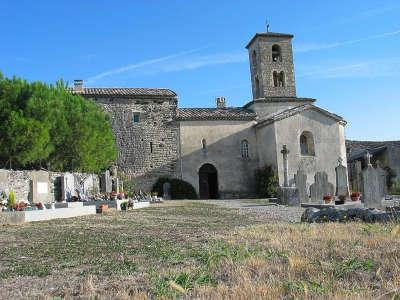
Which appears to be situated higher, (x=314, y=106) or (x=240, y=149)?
(x=314, y=106)

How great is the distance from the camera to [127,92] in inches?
1500

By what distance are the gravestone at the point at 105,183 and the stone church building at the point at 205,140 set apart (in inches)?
209

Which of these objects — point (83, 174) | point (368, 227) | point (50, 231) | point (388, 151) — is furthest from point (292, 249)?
point (388, 151)

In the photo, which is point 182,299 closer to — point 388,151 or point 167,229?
point 167,229

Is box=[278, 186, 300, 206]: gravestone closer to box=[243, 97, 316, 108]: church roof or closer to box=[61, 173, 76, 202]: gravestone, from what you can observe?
box=[61, 173, 76, 202]: gravestone

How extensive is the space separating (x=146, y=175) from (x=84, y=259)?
31.1 m

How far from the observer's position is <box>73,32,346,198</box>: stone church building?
37.5 metres

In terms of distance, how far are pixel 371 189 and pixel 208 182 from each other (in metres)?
23.6

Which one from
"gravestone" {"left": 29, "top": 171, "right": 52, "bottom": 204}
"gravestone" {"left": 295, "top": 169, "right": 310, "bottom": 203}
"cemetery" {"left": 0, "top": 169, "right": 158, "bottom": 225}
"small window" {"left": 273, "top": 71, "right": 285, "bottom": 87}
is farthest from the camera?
"small window" {"left": 273, "top": 71, "right": 285, "bottom": 87}

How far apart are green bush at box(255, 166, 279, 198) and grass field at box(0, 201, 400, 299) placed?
26425 millimetres

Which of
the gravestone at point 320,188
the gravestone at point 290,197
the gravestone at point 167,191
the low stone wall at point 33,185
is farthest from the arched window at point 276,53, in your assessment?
the low stone wall at point 33,185

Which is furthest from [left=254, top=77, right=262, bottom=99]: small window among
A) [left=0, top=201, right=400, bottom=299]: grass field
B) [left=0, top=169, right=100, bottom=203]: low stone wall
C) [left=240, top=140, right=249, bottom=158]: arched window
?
[left=0, top=201, right=400, bottom=299]: grass field

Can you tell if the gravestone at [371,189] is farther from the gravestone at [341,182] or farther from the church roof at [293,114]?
the church roof at [293,114]

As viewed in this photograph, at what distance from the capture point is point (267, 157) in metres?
37.4
